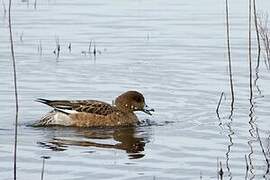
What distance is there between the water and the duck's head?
262 millimetres

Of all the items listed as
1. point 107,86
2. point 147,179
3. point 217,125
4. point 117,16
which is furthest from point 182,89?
point 117,16

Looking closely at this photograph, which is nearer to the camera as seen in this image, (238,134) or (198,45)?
(238,134)

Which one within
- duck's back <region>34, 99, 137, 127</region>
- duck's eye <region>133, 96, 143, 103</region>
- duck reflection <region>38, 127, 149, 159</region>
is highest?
duck's eye <region>133, 96, 143, 103</region>

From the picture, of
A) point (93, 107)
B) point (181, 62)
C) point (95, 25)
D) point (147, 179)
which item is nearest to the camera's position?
point (147, 179)

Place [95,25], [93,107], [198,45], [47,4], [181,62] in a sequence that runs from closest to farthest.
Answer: [93,107] < [181,62] < [198,45] < [95,25] < [47,4]

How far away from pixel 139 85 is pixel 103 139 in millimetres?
2813

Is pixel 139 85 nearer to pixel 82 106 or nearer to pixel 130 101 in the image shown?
pixel 130 101

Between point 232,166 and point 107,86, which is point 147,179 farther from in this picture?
point 107,86

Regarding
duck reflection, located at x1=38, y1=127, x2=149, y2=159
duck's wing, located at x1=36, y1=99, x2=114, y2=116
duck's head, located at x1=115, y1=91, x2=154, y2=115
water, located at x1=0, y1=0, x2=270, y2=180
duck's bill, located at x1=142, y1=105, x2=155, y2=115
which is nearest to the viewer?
water, located at x1=0, y1=0, x2=270, y2=180

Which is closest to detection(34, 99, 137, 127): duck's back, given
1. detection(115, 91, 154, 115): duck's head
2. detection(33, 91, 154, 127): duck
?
detection(33, 91, 154, 127): duck

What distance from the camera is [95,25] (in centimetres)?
1961

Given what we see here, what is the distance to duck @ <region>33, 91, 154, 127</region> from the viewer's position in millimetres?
12555

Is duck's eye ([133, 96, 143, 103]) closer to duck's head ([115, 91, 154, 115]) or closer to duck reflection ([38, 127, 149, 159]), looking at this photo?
duck's head ([115, 91, 154, 115])

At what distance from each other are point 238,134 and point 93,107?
1.98 m
